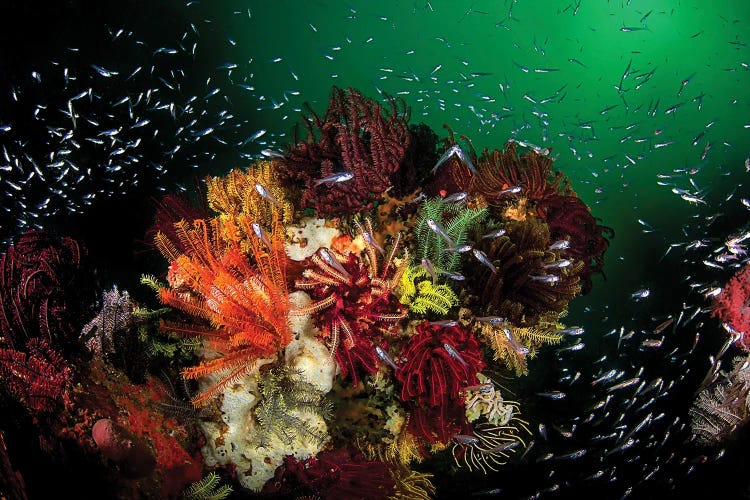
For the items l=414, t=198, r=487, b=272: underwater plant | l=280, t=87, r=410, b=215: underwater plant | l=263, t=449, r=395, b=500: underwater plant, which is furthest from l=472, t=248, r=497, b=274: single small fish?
l=263, t=449, r=395, b=500: underwater plant

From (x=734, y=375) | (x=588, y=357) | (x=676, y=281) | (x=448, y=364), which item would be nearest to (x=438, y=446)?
(x=448, y=364)

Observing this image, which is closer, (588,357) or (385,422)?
(385,422)

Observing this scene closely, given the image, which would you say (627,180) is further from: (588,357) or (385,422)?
(385,422)

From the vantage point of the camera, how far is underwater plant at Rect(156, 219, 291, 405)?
3420 millimetres

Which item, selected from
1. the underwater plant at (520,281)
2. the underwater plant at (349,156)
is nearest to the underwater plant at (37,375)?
the underwater plant at (349,156)

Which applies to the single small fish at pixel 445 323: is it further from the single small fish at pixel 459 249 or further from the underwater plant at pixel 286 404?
the underwater plant at pixel 286 404

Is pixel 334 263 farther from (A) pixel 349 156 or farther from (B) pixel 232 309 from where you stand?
(A) pixel 349 156

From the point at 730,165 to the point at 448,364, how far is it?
18.8 m

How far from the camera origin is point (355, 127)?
4191 millimetres

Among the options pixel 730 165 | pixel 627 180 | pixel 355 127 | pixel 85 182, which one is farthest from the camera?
pixel 627 180

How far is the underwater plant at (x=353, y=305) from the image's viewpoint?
3.81m

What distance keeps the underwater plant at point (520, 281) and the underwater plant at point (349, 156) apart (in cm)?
141

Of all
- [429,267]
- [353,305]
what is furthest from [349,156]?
[353,305]

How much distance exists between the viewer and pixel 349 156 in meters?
4.24
